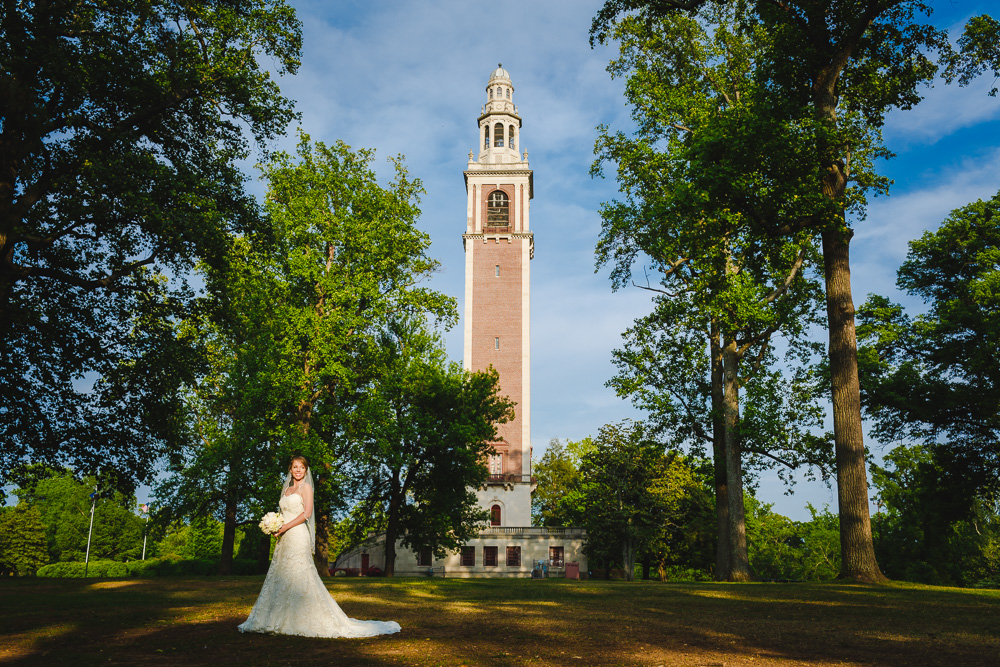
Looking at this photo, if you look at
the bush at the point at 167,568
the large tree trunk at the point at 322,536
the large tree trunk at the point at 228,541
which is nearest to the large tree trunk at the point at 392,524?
the large tree trunk at the point at 322,536

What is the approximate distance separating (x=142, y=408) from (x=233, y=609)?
7.40 metres

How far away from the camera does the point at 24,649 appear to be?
23.0 feet

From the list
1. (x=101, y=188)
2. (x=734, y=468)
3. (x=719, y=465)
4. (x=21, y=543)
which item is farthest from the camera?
(x=21, y=543)

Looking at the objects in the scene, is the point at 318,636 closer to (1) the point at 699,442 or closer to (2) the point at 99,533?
(1) the point at 699,442

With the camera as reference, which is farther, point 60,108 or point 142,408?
point 142,408

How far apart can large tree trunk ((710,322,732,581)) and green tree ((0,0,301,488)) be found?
56.6 ft

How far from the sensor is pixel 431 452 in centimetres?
3428

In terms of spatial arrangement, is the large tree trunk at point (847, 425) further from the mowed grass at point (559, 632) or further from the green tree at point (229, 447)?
the green tree at point (229, 447)

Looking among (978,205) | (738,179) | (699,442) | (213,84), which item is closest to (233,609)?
(213,84)

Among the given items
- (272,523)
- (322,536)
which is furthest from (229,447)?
(272,523)

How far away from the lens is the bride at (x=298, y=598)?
8102mm

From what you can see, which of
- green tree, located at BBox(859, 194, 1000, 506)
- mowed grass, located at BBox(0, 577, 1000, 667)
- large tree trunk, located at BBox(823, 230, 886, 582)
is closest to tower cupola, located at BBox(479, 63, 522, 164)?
green tree, located at BBox(859, 194, 1000, 506)

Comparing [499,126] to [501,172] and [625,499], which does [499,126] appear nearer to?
[501,172]

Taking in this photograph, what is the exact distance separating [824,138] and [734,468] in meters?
12.5
